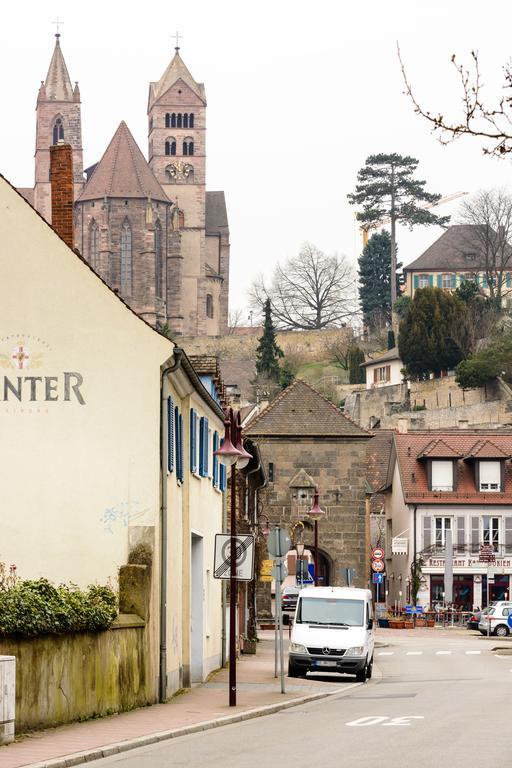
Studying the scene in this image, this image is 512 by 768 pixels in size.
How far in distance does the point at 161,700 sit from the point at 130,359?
4747 millimetres

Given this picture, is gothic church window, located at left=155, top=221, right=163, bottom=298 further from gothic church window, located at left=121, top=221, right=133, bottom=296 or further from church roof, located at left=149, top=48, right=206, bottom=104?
church roof, located at left=149, top=48, right=206, bottom=104

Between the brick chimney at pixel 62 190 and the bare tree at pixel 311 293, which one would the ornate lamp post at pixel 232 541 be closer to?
the brick chimney at pixel 62 190

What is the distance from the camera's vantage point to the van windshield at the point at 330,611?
3143 centimetres

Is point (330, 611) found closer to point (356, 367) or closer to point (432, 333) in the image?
point (432, 333)

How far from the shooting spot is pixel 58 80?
168000 mm

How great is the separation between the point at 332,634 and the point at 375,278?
128325 millimetres

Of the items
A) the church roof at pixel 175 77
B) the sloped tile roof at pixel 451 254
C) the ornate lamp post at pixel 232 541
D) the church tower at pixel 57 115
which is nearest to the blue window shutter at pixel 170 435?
the ornate lamp post at pixel 232 541

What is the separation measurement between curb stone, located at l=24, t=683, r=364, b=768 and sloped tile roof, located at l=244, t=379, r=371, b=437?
122 feet

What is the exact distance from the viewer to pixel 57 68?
168 m

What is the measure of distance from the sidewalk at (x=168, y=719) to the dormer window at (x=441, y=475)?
42.7 m

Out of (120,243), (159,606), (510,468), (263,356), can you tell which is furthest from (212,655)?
(120,243)

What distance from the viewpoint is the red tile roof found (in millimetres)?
74000

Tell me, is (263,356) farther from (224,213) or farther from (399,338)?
(224,213)

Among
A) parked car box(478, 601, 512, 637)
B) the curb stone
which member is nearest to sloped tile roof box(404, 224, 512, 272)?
parked car box(478, 601, 512, 637)
